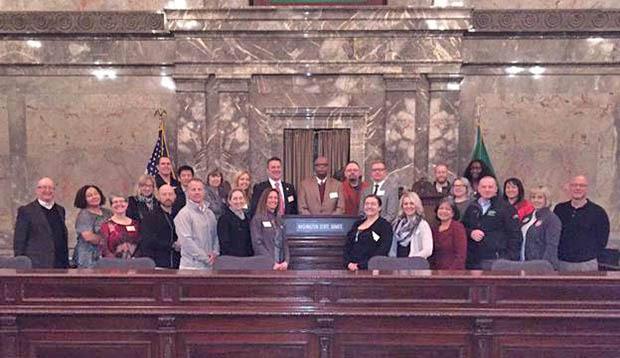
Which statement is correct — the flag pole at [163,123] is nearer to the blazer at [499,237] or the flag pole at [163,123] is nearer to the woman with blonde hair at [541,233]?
the blazer at [499,237]

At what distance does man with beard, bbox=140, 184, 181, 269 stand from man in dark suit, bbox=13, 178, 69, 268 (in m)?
0.92

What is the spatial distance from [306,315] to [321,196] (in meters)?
2.91

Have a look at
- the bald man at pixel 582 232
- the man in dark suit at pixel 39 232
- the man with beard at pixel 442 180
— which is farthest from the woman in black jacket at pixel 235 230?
the bald man at pixel 582 232

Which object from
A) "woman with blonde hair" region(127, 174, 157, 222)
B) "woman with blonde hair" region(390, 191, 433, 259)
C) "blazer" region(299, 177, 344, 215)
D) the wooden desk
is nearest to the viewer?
the wooden desk

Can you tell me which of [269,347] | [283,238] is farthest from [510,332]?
[283,238]

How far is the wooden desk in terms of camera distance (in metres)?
3.79

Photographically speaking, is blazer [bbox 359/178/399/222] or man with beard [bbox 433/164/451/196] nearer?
blazer [bbox 359/178/399/222]

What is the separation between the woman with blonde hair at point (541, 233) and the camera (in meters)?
5.25

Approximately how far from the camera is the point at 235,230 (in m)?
5.11

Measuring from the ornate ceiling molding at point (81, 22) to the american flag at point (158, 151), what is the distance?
1487 millimetres

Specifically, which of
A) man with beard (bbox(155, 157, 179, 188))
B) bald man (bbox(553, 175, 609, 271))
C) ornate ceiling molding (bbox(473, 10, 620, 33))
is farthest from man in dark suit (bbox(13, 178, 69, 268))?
ornate ceiling molding (bbox(473, 10, 620, 33))

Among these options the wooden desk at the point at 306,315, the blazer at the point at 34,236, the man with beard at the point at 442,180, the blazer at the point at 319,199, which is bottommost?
the wooden desk at the point at 306,315

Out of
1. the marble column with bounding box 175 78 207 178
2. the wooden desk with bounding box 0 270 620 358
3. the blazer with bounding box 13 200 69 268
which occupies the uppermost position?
the marble column with bounding box 175 78 207 178

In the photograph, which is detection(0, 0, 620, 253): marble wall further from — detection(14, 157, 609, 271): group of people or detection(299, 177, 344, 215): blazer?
detection(14, 157, 609, 271): group of people
